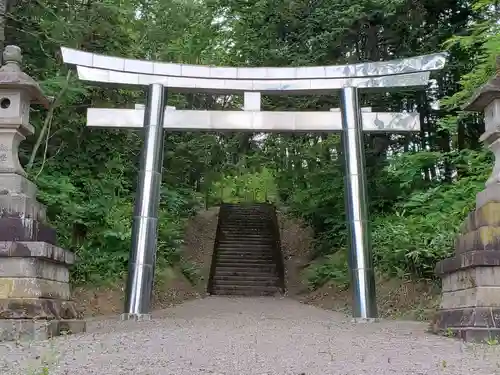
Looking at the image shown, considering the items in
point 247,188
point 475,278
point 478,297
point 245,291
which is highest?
point 247,188

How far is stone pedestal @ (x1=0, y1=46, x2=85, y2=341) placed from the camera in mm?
6051

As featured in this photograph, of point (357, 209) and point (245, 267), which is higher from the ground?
point (357, 209)

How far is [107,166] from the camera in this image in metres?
12.4

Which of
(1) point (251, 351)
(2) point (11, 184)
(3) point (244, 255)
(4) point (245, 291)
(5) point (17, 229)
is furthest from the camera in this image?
(3) point (244, 255)

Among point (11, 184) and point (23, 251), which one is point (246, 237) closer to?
point (11, 184)

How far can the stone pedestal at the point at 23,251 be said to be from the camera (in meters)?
6.05

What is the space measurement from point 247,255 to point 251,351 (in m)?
11.3

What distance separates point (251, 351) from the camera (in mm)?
5039

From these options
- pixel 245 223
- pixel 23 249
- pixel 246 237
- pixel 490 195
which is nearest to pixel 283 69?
pixel 490 195

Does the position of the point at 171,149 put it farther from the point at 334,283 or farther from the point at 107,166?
the point at 334,283

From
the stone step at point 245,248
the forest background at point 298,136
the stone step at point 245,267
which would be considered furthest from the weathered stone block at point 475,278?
the stone step at point 245,248

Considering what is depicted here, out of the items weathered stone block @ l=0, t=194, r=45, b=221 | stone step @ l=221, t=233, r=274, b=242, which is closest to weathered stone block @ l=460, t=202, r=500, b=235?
weathered stone block @ l=0, t=194, r=45, b=221

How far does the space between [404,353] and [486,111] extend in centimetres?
331

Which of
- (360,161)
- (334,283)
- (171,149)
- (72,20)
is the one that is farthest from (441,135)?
(72,20)
